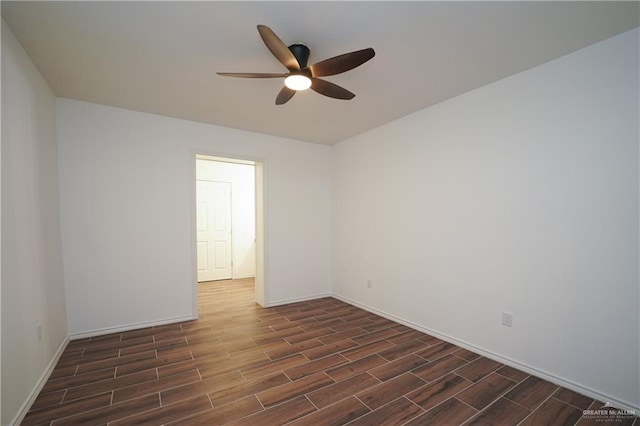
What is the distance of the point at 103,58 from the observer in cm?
213

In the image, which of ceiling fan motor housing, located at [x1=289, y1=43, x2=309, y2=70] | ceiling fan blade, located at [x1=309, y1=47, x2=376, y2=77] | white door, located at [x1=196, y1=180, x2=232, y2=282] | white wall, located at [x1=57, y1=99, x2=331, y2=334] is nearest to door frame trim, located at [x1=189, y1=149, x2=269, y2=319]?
white wall, located at [x1=57, y1=99, x2=331, y2=334]

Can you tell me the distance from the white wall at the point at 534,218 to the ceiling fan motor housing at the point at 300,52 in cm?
172

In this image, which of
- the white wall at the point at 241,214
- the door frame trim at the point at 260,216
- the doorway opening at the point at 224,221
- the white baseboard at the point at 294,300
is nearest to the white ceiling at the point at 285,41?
the door frame trim at the point at 260,216

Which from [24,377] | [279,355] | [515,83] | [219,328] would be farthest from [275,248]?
[515,83]

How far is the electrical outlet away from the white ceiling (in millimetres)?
2082

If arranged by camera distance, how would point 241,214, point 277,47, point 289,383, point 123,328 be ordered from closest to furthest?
1. point 277,47
2. point 289,383
3. point 123,328
4. point 241,214

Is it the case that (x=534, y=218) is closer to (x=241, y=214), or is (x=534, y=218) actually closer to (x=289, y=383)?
(x=289, y=383)

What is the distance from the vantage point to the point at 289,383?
2129mm

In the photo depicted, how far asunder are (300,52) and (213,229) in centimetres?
464

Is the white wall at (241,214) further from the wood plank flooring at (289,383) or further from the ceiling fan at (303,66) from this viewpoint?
the ceiling fan at (303,66)

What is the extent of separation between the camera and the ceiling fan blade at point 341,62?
5.44 feet

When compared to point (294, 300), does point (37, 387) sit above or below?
above

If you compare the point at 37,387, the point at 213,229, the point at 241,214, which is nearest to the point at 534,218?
the point at 37,387

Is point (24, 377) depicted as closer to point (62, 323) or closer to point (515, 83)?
point (62, 323)
